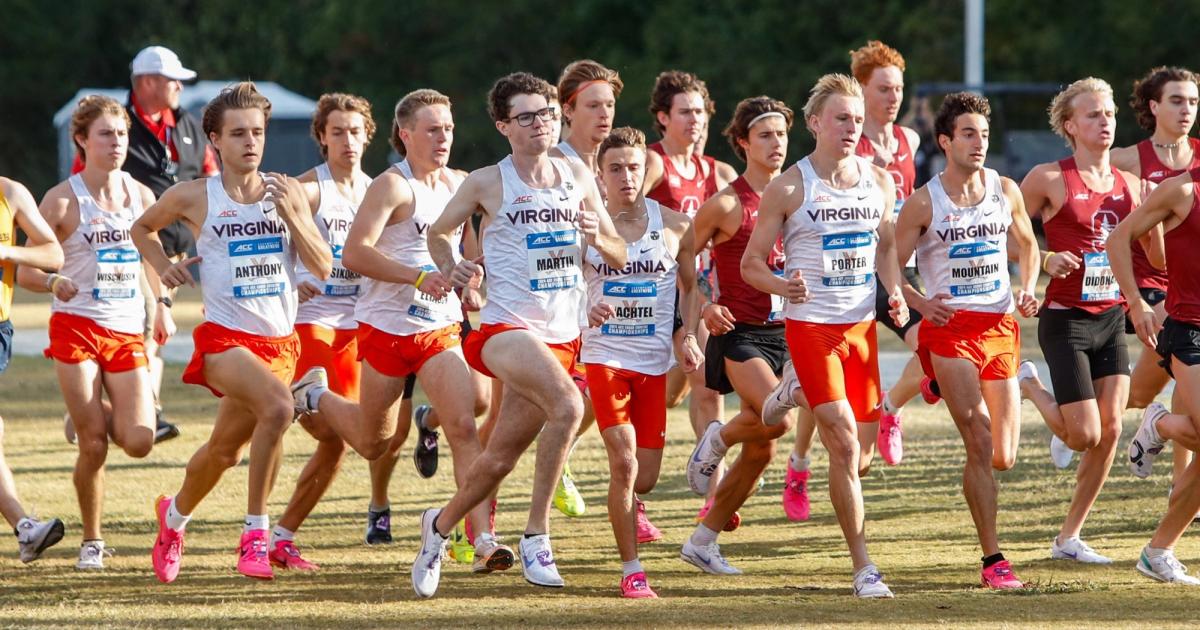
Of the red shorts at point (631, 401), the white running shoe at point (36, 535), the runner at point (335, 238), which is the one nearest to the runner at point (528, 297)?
the red shorts at point (631, 401)

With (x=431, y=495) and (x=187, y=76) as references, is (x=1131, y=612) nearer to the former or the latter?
(x=431, y=495)

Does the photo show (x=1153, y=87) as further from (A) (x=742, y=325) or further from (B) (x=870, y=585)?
(B) (x=870, y=585)

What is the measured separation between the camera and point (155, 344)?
10.1 metres

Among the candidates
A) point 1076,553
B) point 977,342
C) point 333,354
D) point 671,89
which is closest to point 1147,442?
point 1076,553

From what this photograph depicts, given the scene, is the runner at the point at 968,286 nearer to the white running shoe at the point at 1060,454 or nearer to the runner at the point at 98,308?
the white running shoe at the point at 1060,454

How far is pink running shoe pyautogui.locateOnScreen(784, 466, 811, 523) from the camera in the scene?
9.35m

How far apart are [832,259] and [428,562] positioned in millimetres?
1965

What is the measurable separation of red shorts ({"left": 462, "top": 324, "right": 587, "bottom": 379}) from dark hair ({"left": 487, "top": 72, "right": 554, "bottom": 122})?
85 cm

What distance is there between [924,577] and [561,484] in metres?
2.36

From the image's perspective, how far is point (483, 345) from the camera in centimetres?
723

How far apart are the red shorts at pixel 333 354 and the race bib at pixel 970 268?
2.75 meters

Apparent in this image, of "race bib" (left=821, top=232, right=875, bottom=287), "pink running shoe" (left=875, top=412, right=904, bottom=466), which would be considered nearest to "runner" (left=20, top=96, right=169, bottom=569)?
"race bib" (left=821, top=232, right=875, bottom=287)

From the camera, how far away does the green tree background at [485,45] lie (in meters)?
34.2

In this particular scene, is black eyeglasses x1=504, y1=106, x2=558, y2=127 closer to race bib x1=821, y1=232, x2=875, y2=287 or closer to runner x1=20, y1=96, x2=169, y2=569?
race bib x1=821, y1=232, x2=875, y2=287
